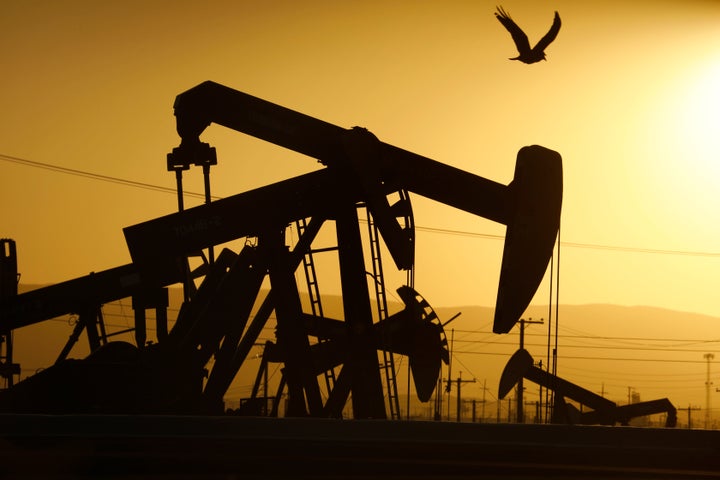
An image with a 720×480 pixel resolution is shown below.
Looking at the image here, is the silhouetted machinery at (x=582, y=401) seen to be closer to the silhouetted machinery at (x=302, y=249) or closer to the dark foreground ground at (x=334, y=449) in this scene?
the silhouetted machinery at (x=302, y=249)

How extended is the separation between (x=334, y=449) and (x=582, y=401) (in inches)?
1506

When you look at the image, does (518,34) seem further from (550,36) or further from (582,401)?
(582,401)

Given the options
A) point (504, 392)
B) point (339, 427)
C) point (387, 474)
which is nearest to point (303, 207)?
point (339, 427)

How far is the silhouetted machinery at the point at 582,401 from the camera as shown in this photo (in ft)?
134

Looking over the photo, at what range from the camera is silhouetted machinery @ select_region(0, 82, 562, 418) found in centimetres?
1723

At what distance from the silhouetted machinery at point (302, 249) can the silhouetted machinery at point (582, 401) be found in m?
22.5

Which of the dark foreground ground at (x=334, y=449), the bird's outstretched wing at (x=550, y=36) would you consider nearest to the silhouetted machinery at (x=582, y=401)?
the bird's outstretched wing at (x=550, y=36)

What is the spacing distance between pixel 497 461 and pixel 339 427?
119cm

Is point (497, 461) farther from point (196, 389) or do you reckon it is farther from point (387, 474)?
point (196, 389)

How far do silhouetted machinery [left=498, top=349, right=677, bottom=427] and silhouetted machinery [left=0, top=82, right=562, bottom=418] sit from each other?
22.5 meters

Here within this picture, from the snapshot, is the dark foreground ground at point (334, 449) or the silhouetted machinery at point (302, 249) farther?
the silhouetted machinery at point (302, 249)

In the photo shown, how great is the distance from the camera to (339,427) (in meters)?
7.31

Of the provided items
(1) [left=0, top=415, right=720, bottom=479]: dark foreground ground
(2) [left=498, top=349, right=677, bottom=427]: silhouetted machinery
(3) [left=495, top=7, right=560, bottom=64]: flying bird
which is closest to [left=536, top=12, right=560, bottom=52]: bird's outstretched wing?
(3) [left=495, top=7, right=560, bottom=64]: flying bird

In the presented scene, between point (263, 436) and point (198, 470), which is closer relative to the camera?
point (198, 470)
